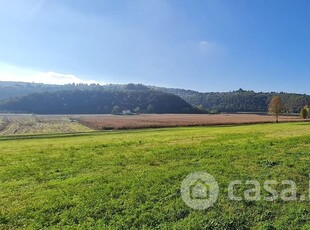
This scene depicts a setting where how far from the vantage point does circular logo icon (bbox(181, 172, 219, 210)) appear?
42.8ft

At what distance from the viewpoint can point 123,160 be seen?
2027 centimetres

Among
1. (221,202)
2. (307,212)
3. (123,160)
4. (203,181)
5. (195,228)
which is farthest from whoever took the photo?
(123,160)

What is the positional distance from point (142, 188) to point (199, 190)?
274 cm

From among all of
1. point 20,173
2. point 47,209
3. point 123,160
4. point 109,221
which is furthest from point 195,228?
point 20,173

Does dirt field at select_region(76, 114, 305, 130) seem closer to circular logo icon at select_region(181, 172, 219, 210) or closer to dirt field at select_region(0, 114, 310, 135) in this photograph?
dirt field at select_region(0, 114, 310, 135)

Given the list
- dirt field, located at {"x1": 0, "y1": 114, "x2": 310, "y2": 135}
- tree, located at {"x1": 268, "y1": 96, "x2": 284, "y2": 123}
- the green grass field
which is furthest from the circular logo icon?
tree, located at {"x1": 268, "y1": 96, "x2": 284, "y2": 123}

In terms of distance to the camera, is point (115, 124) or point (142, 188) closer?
point (142, 188)

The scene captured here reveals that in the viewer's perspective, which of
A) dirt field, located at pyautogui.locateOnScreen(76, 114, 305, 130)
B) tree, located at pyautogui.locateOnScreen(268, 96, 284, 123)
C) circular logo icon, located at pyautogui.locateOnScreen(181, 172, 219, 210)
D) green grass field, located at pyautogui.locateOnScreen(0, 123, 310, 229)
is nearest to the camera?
green grass field, located at pyautogui.locateOnScreen(0, 123, 310, 229)

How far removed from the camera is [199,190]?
14.2m

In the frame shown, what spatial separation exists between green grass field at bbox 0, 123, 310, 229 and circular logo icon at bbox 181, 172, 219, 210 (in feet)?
1.02

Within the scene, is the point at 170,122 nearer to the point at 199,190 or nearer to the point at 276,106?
the point at 276,106

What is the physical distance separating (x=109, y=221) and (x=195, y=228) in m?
3.32

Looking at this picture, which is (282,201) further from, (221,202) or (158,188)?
(158,188)

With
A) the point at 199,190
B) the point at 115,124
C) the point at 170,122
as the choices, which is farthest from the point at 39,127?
the point at 199,190
